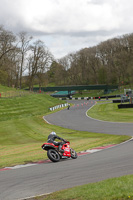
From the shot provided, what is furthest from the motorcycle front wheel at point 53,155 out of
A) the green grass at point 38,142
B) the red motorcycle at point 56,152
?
the green grass at point 38,142

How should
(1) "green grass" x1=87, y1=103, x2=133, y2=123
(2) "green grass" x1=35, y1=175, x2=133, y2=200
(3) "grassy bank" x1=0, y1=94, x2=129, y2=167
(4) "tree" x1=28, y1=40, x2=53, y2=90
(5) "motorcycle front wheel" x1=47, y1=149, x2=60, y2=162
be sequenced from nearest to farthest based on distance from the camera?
(2) "green grass" x1=35, y1=175, x2=133, y2=200, (5) "motorcycle front wheel" x1=47, y1=149, x2=60, y2=162, (3) "grassy bank" x1=0, y1=94, x2=129, y2=167, (1) "green grass" x1=87, y1=103, x2=133, y2=123, (4) "tree" x1=28, y1=40, x2=53, y2=90

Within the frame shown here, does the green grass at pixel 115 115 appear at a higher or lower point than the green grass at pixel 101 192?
lower

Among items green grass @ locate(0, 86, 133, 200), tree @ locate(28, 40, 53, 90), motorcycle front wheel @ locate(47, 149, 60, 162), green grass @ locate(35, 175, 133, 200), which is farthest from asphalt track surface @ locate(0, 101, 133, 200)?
tree @ locate(28, 40, 53, 90)

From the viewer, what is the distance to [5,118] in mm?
44938

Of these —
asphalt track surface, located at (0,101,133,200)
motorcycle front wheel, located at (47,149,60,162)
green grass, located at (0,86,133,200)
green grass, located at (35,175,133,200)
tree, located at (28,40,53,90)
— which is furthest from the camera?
tree, located at (28,40,53,90)

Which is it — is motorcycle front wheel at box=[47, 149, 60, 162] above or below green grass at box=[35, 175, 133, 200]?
below

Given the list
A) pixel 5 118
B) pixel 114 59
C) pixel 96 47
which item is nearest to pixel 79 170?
pixel 5 118

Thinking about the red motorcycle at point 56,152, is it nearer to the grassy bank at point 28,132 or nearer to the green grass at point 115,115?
the grassy bank at point 28,132

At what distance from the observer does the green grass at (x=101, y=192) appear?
7.17m

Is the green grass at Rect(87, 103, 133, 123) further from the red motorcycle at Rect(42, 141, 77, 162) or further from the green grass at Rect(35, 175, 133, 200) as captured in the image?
the green grass at Rect(35, 175, 133, 200)

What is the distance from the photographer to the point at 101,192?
7.52 meters

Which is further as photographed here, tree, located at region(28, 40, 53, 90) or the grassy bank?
tree, located at region(28, 40, 53, 90)

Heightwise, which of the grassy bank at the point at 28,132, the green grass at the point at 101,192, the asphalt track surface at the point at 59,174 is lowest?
the grassy bank at the point at 28,132

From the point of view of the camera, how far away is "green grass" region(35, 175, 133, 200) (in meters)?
7.17
